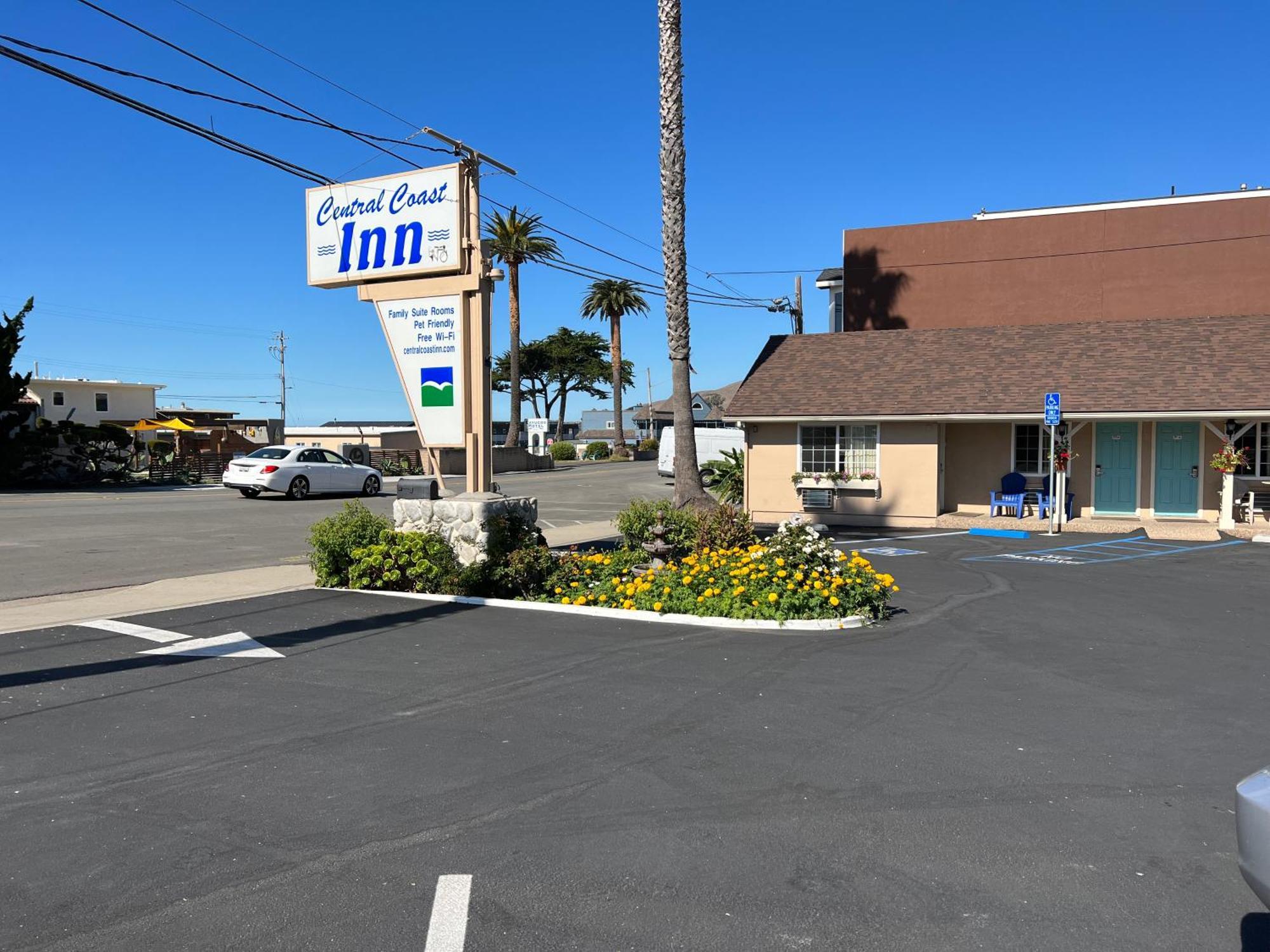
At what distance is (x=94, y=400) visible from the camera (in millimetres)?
54094

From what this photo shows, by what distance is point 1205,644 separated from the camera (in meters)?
8.67

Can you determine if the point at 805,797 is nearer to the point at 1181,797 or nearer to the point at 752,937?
the point at 752,937

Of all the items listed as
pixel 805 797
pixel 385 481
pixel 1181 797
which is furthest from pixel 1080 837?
pixel 385 481

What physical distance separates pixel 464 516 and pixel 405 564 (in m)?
0.91

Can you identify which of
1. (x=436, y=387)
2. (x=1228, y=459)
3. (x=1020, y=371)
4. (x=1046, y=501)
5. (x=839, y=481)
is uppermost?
(x=1020, y=371)

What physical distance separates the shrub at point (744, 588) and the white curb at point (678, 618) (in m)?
0.09

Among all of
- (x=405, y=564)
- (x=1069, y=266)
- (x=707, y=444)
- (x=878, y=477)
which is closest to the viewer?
(x=405, y=564)

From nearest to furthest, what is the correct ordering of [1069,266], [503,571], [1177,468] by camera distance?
[503,571] → [1177,468] → [1069,266]

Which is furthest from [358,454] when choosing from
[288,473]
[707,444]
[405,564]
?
[405,564]

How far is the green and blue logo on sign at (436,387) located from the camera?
12438mm

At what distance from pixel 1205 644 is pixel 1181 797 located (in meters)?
4.46

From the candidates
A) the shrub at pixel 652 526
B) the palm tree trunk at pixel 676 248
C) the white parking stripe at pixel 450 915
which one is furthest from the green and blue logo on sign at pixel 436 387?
the white parking stripe at pixel 450 915

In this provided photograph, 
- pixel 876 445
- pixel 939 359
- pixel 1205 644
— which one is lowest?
pixel 1205 644

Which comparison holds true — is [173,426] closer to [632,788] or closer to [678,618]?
[678,618]
